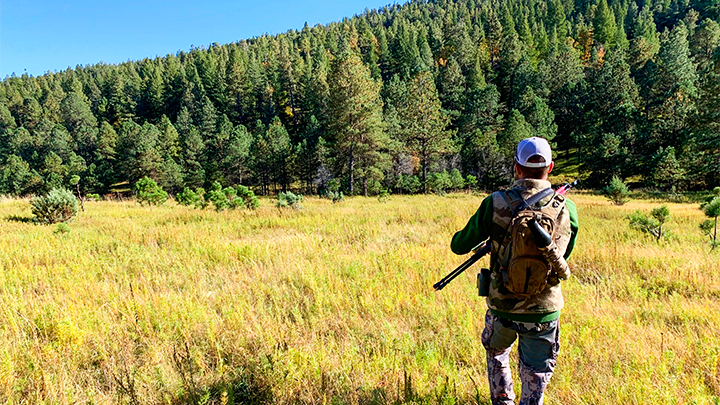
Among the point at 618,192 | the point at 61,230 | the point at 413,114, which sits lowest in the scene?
the point at 618,192

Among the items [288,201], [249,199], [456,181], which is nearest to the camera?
[249,199]

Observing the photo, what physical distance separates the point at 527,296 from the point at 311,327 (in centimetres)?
230

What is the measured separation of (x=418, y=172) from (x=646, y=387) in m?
44.1

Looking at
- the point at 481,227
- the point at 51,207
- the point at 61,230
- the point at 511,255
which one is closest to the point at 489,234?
the point at 481,227

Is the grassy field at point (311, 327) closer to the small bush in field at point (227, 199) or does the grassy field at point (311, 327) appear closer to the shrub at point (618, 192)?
the small bush in field at point (227, 199)

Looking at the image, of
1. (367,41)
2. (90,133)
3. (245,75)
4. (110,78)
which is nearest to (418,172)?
(245,75)

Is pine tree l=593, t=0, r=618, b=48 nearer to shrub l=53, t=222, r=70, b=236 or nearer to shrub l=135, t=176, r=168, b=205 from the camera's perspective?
shrub l=135, t=176, r=168, b=205

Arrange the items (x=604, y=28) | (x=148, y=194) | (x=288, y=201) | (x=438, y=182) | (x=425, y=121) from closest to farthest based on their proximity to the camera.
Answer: (x=288, y=201), (x=148, y=194), (x=438, y=182), (x=425, y=121), (x=604, y=28)

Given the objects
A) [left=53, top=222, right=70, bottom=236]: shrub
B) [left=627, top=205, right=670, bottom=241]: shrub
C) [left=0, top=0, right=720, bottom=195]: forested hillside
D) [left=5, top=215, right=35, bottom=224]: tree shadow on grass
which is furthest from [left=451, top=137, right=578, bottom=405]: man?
[left=0, top=0, right=720, bottom=195]: forested hillside

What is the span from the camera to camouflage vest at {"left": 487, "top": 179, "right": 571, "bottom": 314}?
75.6 inches

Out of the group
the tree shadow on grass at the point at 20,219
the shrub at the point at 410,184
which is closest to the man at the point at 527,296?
the tree shadow on grass at the point at 20,219

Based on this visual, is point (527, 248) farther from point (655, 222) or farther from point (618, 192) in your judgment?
point (618, 192)

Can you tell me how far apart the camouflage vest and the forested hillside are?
32.3 m

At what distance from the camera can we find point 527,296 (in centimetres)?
196
